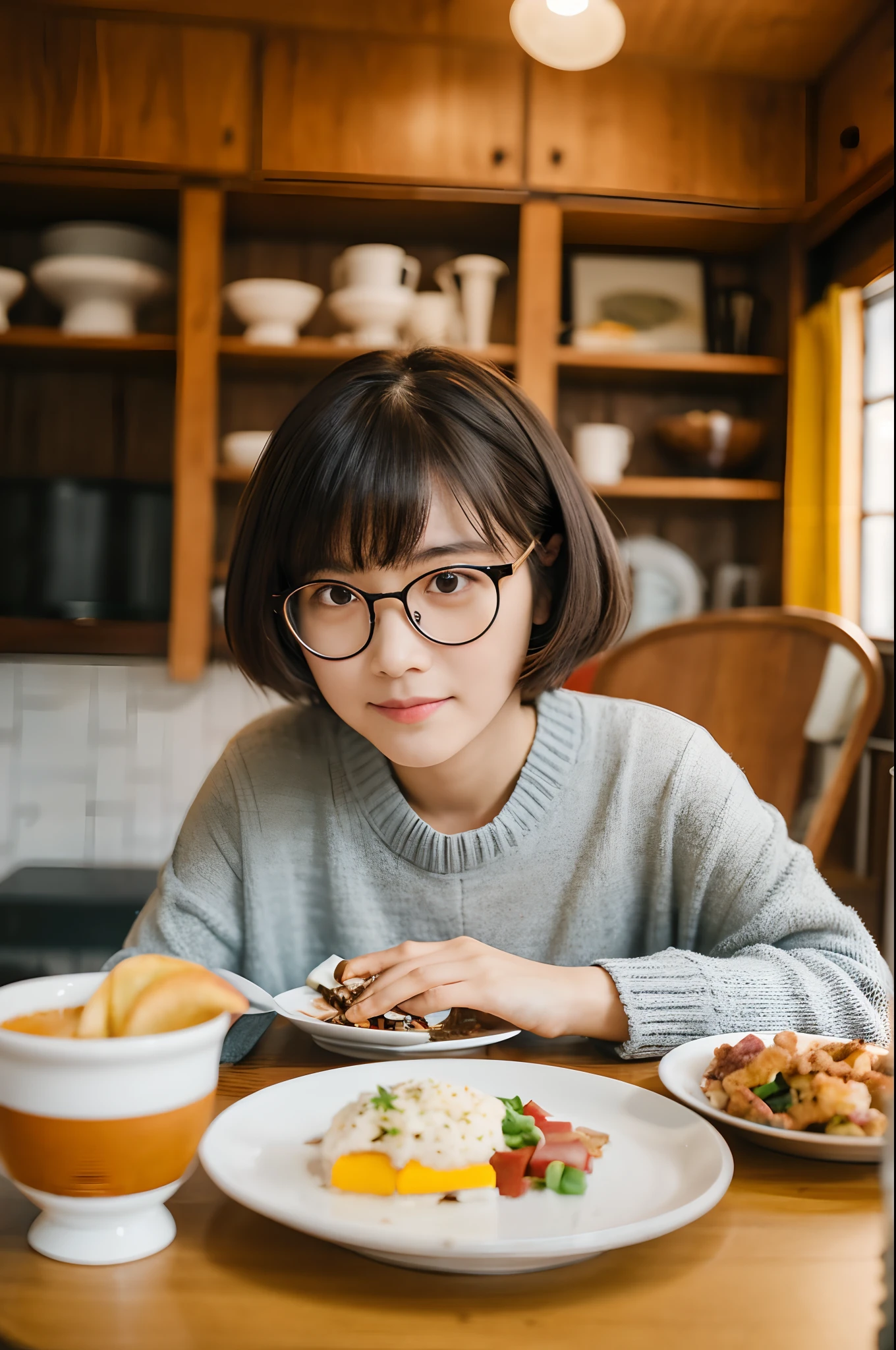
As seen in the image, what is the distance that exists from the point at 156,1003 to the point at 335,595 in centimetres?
28

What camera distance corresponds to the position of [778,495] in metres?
1.50

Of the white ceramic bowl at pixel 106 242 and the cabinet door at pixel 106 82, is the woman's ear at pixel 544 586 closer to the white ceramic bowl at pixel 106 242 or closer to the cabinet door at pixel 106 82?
the cabinet door at pixel 106 82

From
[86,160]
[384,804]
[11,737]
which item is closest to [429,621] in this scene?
[384,804]

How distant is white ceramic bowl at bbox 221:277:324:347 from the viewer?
1.38m

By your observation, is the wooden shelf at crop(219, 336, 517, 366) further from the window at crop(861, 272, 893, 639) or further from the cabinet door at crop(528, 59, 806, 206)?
the window at crop(861, 272, 893, 639)

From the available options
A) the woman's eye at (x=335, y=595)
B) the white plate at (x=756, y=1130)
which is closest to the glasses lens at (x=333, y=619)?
the woman's eye at (x=335, y=595)

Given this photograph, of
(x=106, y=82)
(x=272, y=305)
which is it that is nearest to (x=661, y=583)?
(x=272, y=305)

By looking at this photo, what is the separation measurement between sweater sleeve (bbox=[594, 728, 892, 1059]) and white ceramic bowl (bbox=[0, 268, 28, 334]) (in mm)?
1020

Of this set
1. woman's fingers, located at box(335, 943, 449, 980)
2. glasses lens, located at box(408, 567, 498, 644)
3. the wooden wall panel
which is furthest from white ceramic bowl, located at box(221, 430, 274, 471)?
woman's fingers, located at box(335, 943, 449, 980)

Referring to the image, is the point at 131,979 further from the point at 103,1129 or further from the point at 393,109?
the point at 393,109

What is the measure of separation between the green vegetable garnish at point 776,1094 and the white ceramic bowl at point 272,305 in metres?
1.23

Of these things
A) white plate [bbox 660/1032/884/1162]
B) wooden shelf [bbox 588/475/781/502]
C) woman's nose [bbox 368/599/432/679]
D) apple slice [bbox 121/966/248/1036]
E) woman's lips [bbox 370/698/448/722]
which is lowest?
white plate [bbox 660/1032/884/1162]

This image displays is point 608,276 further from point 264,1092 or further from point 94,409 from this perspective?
point 264,1092

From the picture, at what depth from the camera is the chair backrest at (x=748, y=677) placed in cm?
108
